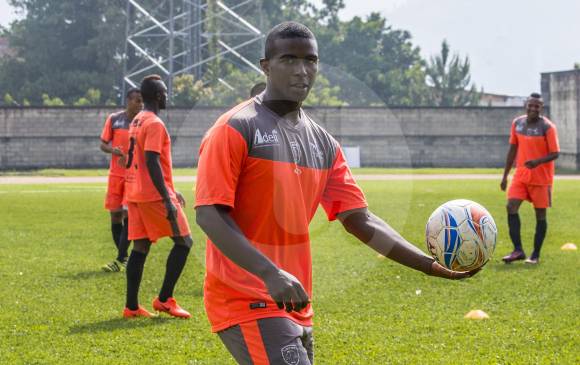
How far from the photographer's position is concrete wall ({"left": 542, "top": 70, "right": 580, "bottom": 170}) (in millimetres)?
44312

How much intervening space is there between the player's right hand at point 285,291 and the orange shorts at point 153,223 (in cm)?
513

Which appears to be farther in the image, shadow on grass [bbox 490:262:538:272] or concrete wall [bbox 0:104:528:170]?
concrete wall [bbox 0:104:528:170]

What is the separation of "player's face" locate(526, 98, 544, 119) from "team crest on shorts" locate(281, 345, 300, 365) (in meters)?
8.94

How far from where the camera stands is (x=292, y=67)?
4.02m

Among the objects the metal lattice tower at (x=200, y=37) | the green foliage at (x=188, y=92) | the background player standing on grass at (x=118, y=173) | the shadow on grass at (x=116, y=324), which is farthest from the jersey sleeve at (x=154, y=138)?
the metal lattice tower at (x=200, y=37)

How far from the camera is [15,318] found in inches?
339

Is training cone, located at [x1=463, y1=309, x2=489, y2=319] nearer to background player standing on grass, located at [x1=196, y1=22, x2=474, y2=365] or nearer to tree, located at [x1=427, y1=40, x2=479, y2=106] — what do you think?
background player standing on grass, located at [x1=196, y1=22, x2=474, y2=365]

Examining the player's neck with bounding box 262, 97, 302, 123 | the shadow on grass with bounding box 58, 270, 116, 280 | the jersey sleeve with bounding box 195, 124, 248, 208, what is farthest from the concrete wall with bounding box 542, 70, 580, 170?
the jersey sleeve with bounding box 195, 124, 248, 208

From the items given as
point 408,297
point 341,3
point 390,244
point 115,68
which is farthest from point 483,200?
point 341,3

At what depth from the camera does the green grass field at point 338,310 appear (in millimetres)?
7195

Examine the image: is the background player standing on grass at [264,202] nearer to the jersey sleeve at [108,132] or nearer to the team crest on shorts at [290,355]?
the team crest on shorts at [290,355]

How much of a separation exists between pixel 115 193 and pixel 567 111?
3640cm

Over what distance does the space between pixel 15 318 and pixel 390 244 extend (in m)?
5.05

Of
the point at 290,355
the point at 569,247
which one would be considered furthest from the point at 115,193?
the point at 290,355
